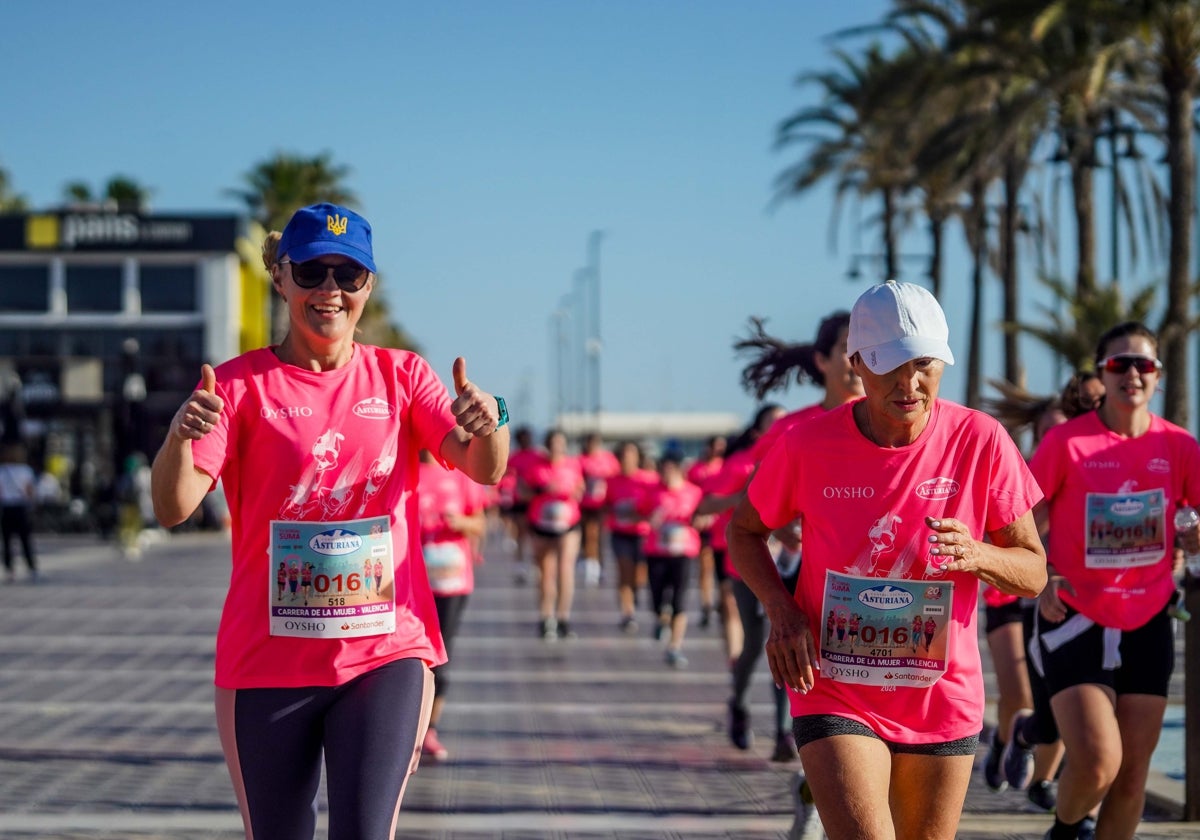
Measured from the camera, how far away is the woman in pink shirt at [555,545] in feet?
51.2

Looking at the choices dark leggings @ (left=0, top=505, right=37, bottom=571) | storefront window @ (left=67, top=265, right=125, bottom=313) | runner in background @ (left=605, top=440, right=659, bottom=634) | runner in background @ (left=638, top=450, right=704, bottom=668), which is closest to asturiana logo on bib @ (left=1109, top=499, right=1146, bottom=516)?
runner in background @ (left=638, top=450, right=704, bottom=668)

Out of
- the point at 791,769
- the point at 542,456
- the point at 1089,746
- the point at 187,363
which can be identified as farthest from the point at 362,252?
the point at 187,363

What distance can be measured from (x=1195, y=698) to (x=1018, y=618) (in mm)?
1184

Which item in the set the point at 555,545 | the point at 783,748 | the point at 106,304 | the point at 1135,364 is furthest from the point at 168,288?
the point at 1135,364

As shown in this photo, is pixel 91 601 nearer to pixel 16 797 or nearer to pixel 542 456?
pixel 542 456

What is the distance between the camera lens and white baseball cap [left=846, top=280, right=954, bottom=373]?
4.01m

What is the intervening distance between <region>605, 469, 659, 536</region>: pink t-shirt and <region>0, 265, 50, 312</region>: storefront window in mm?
35039

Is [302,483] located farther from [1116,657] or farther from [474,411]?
[1116,657]

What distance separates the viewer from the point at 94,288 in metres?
49.6

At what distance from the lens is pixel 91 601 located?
762 inches

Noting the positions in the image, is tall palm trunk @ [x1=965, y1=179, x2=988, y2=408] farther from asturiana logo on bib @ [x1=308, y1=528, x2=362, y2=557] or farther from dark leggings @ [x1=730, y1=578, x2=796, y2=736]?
asturiana logo on bib @ [x1=308, y1=528, x2=362, y2=557]

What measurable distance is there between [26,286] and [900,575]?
48.8m

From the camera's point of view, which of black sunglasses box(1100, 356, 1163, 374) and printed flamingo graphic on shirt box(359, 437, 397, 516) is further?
black sunglasses box(1100, 356, 1163, 374)

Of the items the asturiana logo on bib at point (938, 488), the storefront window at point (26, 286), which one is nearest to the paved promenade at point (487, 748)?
the asturiana logo on bib at point (938, 488)
